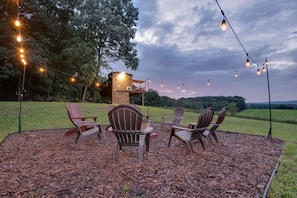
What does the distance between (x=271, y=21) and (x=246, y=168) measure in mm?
7761

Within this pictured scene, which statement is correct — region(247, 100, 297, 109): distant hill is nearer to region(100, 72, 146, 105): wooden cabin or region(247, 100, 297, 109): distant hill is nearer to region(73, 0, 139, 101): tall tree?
region(100, 72, 146, 105): wooden cabin

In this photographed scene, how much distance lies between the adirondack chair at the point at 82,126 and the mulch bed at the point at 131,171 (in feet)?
0.87

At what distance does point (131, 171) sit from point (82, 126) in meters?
2.21

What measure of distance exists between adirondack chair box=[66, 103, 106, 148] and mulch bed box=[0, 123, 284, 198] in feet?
0.87

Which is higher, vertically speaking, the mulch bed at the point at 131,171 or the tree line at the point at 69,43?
the tree line at the point at 69,43

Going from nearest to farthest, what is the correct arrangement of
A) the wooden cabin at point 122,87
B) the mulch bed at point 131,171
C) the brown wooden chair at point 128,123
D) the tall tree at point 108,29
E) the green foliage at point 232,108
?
the mulch bed at point 131,171 → the brown wooden chair at point 128,123 → the tall tree at point 108,29 → the green foliage at point 232,108 → the wooden cabin at point 122,87

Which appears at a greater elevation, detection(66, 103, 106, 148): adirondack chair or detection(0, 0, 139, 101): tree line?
detection(0, 0, 139, 101): tree line

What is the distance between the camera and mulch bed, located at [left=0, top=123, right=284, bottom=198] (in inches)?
76.2

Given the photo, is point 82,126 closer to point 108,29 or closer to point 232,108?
point 108,29

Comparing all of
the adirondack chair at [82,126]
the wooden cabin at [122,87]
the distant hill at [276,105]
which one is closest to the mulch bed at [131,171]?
the adirondack chair at [82,126]

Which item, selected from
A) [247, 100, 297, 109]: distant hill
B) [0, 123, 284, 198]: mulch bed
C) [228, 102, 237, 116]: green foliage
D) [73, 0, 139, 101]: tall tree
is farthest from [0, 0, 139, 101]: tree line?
[247, 100, 297, 109]: distant hill

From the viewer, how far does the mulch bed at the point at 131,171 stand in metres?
1.94

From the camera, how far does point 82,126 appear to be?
13.5 feet

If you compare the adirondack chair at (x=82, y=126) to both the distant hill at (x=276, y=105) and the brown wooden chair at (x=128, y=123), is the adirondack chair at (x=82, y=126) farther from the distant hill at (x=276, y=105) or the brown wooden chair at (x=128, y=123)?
the distant hill at (x=276, y=105)
